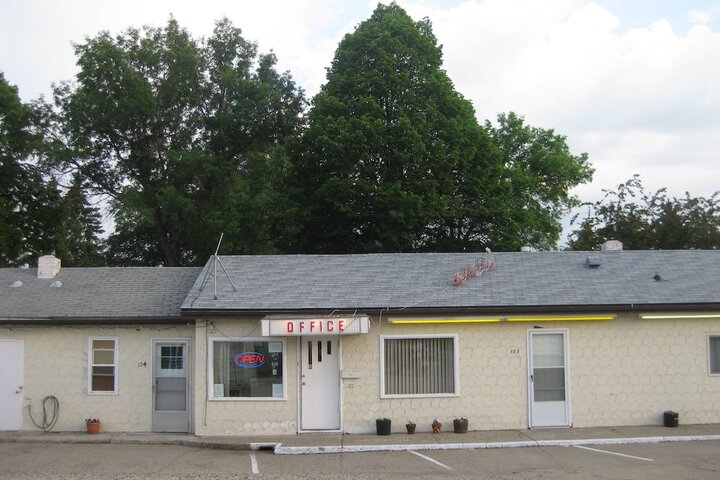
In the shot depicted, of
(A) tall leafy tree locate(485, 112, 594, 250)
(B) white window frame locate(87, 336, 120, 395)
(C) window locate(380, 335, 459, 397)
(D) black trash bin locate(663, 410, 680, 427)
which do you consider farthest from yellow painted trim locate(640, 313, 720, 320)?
(A) tall leafy tree locate(485, 112, 594, 250)

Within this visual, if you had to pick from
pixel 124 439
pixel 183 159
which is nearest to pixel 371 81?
pixel 183 159

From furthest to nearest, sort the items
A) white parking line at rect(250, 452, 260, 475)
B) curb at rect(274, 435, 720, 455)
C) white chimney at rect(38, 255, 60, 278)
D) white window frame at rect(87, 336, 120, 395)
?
white chimney at rect(38, 255, 60, 278)
white window frame at rect(87, 336, 120, 395)
curb at rect(274, 435, 720, 455)
white parking line at rect(250, 452, 260, 475)

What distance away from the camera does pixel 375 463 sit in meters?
14.1

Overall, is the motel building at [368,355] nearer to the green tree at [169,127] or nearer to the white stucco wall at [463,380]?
the white stucco wall at [463,380]

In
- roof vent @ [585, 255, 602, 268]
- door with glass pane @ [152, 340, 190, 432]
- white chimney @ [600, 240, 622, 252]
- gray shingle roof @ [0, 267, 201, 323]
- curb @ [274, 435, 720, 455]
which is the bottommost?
curb @ [274, 435, 720, 455]

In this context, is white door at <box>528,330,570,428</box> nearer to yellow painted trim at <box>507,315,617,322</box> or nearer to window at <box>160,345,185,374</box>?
yellow painted trim at <box>507,315,617,322</box>

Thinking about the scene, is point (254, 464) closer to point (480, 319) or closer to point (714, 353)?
point (480, 319)

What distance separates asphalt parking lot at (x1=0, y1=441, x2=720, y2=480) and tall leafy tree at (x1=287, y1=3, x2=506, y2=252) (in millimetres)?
17912

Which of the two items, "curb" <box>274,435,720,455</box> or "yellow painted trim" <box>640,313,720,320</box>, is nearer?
"curb" <box>274,435,720,455</box>

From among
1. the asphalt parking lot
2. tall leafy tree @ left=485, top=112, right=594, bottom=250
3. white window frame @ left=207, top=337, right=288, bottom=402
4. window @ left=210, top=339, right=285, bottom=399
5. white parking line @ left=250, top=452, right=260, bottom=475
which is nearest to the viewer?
the asphalt parking lot

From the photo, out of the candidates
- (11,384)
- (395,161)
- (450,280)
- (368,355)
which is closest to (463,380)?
(368,355)

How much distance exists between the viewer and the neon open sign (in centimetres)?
1748

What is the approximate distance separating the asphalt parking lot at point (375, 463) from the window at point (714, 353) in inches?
108

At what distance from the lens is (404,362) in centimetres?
1766
